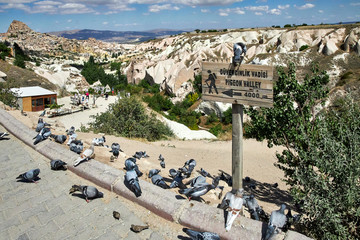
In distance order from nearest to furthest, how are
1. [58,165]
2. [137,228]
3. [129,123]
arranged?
[137,228] → [58,165] → [129,123]

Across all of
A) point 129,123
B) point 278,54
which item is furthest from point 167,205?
point 278,54

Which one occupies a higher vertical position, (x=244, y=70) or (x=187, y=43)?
(x=187, y=43)

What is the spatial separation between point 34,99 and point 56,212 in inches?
731

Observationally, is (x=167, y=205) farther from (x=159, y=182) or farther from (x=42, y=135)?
(x=42, y=135)

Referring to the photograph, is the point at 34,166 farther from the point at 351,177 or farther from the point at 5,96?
the point at 5,96

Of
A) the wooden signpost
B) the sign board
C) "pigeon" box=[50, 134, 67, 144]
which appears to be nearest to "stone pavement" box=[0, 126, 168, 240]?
"pigeon" box=[50, 134, 67, 144]

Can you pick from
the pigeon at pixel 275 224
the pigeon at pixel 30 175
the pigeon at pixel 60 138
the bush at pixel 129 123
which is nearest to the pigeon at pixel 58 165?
the pigeon at pixel 30 175

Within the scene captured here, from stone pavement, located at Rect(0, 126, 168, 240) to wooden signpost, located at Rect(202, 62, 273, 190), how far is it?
1512 mm

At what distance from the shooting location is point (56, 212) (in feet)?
12.5

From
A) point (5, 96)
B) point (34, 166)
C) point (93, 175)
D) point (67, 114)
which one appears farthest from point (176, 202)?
point (67, 114)

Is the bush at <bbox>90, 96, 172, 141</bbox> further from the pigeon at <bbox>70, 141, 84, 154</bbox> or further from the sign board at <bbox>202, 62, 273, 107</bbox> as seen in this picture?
the sign board at <bbox>202, 62, 273, 107</bbox>

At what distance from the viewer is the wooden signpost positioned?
334 cm

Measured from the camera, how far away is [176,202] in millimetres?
3525

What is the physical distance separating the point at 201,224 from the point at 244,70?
1.87 metres
